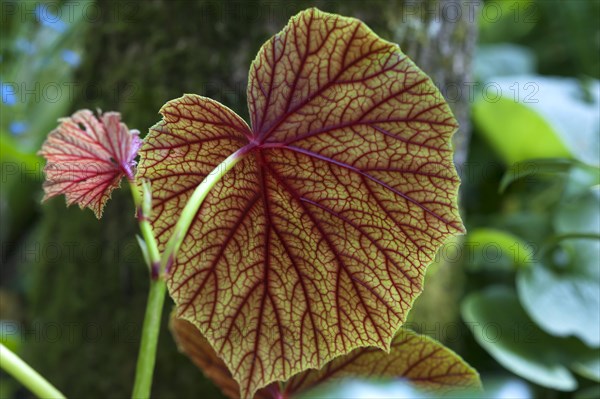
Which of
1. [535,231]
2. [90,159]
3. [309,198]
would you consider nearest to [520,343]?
[535,231]

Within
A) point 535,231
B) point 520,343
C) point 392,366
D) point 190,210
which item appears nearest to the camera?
point 190,210

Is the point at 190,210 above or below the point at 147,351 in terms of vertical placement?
above

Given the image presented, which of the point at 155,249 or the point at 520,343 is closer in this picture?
the point at 155,249

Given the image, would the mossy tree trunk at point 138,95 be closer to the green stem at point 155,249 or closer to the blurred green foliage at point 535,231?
the blurred green foliage at point 535,231

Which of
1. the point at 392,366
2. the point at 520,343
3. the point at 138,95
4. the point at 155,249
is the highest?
the point at 138,95

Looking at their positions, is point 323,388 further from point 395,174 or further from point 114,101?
point 114,101

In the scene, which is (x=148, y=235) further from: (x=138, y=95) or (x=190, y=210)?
(x=138, y=95)

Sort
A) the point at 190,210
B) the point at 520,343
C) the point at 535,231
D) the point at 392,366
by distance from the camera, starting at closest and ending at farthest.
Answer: the point at 190,210 < the point at 392,366 < the point at 520,343 < the point at 535,231
